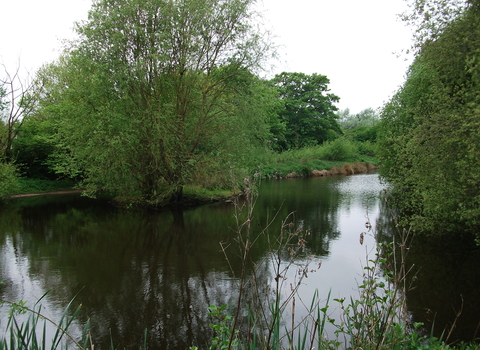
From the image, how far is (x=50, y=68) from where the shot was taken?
102 ft

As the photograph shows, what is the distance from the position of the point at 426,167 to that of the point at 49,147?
2494 centimetres

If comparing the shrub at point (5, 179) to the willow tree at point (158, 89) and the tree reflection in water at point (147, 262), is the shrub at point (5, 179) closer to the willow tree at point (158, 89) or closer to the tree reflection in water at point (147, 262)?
the tree reflection in water at point (147, 262)

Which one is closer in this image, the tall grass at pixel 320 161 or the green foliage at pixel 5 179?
the green foliage at pixel 5 179

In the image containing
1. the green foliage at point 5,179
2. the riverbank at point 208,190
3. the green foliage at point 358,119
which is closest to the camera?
the green foliage at point 5,179

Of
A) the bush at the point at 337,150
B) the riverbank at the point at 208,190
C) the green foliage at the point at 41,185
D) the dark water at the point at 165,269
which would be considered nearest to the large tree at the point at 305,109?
the bush at the point at 337,150

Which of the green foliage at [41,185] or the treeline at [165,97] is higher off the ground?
the treeline at [165,97]

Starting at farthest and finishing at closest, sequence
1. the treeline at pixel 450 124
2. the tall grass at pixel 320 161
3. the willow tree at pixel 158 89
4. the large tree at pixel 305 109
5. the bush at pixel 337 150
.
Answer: the large tree at pixel 305 109 < the bush at pixel 337 150 < the tall grass at pixel 320 161 < the willow tree at pixel 158 89 < the treeline at pixel 450 124

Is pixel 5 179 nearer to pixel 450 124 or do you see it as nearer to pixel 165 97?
pixel 165 97

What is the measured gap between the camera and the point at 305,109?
163 ft

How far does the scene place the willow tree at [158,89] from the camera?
17.0 meters

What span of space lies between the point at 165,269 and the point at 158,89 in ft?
37.7

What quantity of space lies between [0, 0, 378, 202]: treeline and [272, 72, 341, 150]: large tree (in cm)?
3005

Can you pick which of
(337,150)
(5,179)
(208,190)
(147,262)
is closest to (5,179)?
(5,179)

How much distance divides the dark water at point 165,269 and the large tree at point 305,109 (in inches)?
1307
